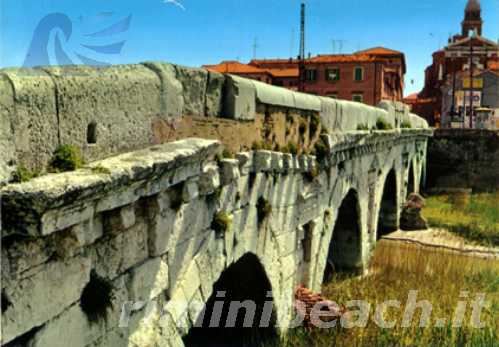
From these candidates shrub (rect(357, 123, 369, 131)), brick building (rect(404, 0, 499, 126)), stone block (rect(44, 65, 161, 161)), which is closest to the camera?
stone block (rect(44, 65, 161, 161))

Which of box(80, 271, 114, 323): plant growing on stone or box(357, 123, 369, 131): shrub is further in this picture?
box(357, 123, 369, 131): shrub

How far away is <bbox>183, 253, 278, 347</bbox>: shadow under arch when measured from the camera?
6.77 meters

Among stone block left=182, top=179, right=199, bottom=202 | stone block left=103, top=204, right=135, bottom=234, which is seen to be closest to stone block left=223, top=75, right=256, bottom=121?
stone block left=182, top=179, right=199, bottom=202

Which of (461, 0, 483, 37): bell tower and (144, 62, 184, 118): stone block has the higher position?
(461, 0, 483, 37): bell tower

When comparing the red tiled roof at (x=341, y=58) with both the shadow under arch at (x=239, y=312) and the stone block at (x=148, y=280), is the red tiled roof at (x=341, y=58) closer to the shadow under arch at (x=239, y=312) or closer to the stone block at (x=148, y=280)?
the shadow under arch at (x=239, y=312)

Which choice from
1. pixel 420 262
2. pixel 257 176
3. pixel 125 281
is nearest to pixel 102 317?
pixel 125 281

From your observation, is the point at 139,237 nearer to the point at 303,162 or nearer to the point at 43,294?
the point at 43,294

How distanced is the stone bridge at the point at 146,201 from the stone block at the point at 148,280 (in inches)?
0.5

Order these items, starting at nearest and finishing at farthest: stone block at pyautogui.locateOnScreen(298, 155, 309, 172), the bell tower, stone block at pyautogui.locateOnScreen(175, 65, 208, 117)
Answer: stone block at pyautogui.locateOnScreen(175, 65, 208, 117)
stone block at pyautogui.locateOnScreen(298, 155, 309, 172)
the bell tower

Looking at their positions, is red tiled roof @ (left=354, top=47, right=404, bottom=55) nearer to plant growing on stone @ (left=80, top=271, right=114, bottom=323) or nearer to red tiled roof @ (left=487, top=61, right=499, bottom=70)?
red tiled roof @ (left=487, top=61, right=499, bottom=70)

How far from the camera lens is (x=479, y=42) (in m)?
53.8

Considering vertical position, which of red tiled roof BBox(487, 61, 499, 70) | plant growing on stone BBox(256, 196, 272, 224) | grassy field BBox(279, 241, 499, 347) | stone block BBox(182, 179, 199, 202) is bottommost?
grassy field BBox(279, 241, 499, 347)

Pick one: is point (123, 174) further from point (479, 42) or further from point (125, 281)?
point (479, 42)

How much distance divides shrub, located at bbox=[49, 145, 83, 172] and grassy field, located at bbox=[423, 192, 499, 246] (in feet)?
44.6
